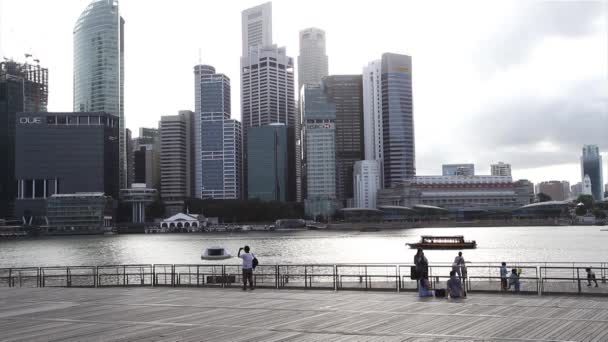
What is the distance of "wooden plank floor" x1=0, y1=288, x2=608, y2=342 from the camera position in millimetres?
20781

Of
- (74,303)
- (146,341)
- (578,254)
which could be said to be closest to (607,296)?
(146,341)

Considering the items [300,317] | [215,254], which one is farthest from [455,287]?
[215,254]

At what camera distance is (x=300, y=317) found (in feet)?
80.8

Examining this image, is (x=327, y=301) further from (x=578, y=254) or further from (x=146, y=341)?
(x=578, y=254)

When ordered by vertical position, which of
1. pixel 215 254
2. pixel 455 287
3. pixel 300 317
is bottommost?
pixel 215 254

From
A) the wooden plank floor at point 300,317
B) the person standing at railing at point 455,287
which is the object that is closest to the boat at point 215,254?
the wooden plank floor at point 300,317

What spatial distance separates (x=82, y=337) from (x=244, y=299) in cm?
1053

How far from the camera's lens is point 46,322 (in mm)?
24438

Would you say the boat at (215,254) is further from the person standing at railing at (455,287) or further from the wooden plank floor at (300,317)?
the person standing at railing at (455,287)

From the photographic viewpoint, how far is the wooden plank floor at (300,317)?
20.8 m

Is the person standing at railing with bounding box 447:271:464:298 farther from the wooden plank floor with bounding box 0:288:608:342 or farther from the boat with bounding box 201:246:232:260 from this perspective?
the boat with bounding box 201:246:232:260

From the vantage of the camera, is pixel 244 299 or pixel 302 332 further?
pixel 244 299

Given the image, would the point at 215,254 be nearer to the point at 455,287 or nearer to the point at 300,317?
the point at 455,287

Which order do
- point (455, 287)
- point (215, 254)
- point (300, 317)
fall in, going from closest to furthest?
point (300, 317) < point (455, 287) < point (215, 254)
